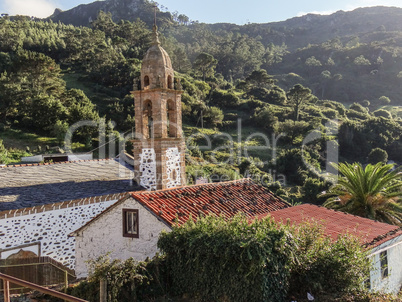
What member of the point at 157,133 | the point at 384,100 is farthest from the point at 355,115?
the point at 157,133

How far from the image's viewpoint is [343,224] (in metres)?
10.6

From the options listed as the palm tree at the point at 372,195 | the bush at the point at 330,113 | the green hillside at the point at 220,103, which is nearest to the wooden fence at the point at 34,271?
the palm tree at the point at 372,195

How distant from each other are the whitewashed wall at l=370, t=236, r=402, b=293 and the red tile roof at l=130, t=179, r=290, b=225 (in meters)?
3.75

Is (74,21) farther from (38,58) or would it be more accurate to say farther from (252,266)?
(252,266)

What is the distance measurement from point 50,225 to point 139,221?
3.34 meters

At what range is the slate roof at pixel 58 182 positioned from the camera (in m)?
10.6

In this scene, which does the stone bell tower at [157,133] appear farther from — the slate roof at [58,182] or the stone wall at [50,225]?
the stone wall at [50,225]

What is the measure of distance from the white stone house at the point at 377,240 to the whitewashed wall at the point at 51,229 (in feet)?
21.3

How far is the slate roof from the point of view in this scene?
1061cm

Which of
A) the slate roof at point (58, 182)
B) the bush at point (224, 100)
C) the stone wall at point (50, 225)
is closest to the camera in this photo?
the stone wall at point (50, 225)

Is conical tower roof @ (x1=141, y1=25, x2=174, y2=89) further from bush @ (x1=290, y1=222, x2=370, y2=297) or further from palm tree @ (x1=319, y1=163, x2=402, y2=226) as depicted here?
palm tree @ (x1=319, y1=163, x2=402, y2=226)

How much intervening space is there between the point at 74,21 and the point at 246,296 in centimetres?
17760

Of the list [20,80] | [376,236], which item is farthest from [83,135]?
[376,236]

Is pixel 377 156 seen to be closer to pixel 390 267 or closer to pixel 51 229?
pixel 390 267
